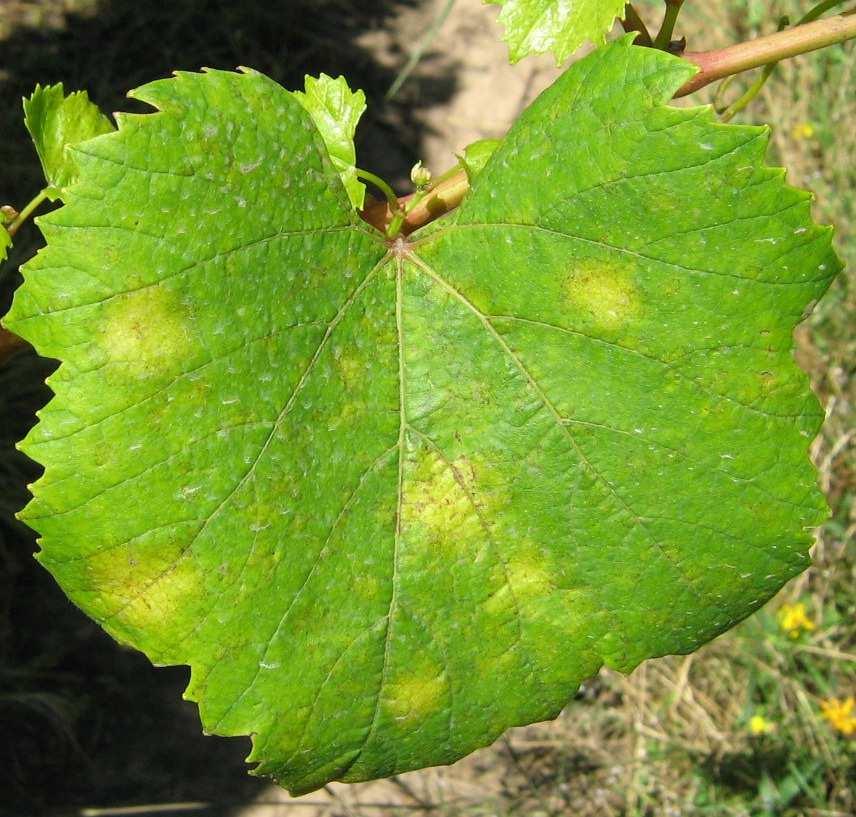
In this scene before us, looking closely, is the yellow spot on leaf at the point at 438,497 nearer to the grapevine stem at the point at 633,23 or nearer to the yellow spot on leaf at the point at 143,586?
the yellow spot on leaf at the point at 143,586

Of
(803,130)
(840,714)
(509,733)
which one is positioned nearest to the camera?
(840,714)

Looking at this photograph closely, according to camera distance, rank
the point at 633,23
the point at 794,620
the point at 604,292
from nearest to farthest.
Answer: the point at 604,292 → the point at 633,23 → the point at 794,620

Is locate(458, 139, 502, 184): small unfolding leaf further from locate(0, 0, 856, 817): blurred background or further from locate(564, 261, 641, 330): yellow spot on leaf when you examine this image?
locate(0, 0, 856, 817): blurred background

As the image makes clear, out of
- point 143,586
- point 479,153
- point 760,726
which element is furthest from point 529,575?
point 760,726

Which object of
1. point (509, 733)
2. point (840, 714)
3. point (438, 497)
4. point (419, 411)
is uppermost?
point (419, 411)

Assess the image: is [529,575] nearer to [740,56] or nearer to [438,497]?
→ [438,497]

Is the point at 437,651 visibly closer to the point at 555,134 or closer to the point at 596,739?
the point at 555,134
